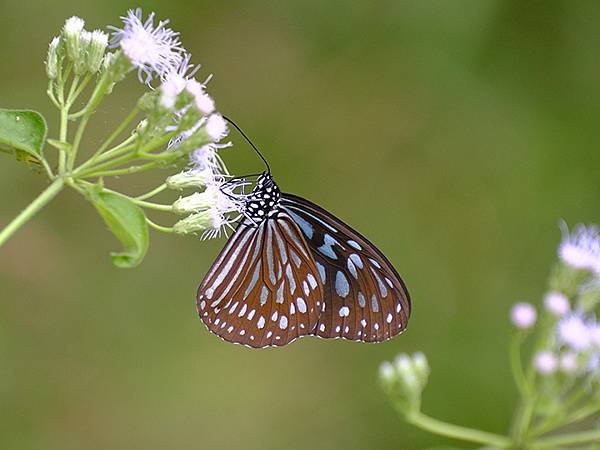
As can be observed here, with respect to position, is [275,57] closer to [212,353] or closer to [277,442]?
[212,353]

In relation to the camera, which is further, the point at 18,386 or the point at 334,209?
the point at 334,209

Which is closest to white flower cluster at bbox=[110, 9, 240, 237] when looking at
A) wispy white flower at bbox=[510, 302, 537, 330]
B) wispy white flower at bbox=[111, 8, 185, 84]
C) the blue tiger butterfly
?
wispy white flower at bbox=[111, 8, 185, 84]

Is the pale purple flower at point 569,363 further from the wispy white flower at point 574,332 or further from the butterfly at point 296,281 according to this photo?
the butterfly at point 296,281

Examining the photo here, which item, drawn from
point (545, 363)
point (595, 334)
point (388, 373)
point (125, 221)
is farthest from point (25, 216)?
point (595, 334)

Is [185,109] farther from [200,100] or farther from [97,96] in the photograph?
[97,96]

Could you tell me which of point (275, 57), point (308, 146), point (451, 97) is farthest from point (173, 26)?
point (451, 97)

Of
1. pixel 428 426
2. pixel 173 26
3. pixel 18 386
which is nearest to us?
pixel 428 426

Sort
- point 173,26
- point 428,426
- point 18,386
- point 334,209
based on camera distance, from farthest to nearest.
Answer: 1. point 334,209
2. point 173,26
3. point 18,386
4. point 428,426
